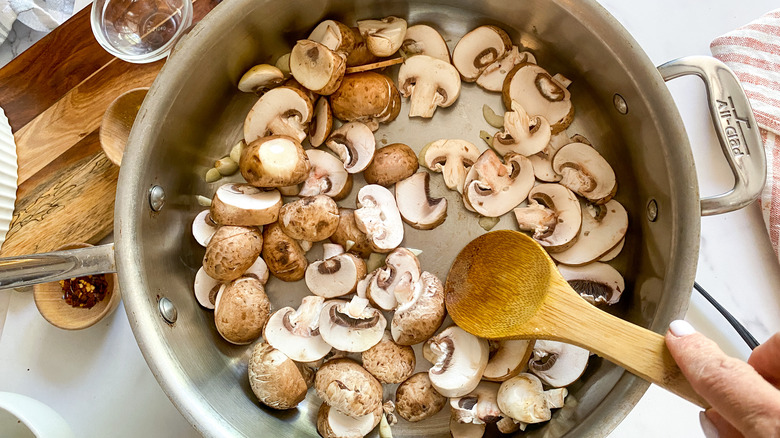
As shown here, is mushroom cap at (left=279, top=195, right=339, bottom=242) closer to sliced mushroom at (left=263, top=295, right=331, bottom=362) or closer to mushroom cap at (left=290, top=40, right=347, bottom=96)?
sliced mushroom at (left=263, top=295, right=331, bottom=362)

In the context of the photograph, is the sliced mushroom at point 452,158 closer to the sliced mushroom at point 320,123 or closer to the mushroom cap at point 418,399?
the sliced mushroom at point 320,123

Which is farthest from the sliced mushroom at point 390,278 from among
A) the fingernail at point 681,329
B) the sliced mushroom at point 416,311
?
the fingernail at point 681,329

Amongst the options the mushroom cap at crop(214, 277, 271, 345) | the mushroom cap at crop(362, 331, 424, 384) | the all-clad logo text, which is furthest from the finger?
the mushroom cap at crop(214, 277, 271, 345)

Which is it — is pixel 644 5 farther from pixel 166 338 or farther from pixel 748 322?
pixel 166 338

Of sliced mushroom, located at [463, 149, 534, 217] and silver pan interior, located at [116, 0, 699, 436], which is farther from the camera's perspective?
sliced mushroom, located at [463, 149, 534, 217]

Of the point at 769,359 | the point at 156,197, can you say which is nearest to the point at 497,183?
the point at 769,359

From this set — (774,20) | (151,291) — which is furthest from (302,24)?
(774,20)
